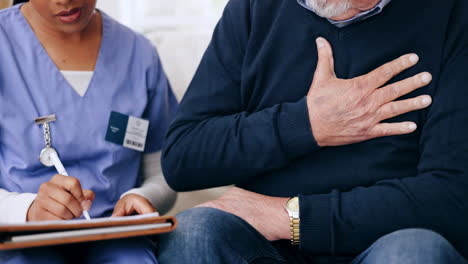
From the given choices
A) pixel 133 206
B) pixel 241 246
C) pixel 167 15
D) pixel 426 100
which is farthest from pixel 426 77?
pixel 167 15

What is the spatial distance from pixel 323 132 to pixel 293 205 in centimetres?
16

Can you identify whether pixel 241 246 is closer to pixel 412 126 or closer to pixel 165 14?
pixel 412 126

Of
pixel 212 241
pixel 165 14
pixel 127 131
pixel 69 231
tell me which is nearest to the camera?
pixel 69 231

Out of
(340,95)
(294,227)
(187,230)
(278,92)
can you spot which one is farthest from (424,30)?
(187,230)

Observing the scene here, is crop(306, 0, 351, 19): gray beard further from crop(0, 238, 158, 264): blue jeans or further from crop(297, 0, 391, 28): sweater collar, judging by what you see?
crop(0, 238, 158, 264): blue jeans

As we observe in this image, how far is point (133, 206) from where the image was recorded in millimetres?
1208

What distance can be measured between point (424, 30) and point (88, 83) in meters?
0.81

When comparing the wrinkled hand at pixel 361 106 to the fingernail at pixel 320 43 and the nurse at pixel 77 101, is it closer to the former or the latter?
the fingernail at pixel 320 43

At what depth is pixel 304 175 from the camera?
1.21m

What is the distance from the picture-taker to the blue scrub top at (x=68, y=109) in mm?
1335

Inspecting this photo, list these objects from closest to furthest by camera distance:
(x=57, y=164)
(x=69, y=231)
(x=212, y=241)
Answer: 1. (x=69, y=231)
2. (x=212, y=241)
3. (x=57, y=164)

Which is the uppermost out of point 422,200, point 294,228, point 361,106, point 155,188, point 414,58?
point 414,58

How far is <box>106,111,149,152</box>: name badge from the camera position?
1.40 meters

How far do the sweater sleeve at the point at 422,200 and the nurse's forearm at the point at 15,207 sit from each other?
1.95 feet
